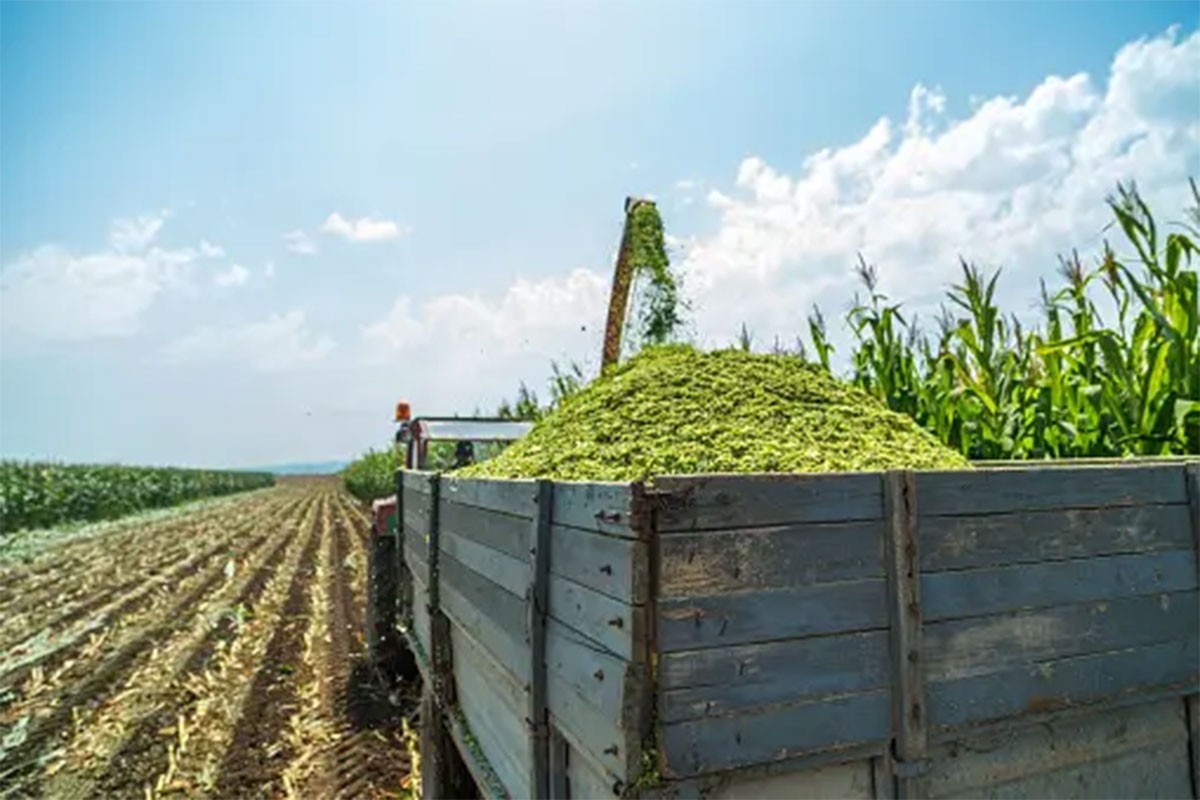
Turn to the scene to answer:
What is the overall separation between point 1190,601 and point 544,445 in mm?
2138

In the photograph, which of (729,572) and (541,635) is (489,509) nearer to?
(541,635)

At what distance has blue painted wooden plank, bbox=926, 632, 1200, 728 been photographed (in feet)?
5.77

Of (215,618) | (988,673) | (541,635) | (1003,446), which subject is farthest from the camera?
(215,618)

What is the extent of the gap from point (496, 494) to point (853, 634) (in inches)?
42.2

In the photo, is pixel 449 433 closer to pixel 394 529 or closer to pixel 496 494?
pixel 394 529

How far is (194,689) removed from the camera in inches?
258

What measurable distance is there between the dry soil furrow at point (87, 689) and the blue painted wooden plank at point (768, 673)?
5.21 m

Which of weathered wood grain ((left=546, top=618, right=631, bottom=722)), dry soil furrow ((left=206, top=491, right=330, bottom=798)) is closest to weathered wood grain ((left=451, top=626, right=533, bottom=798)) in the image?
weathered wood grain ((left=546, top=618, right=631, bottom=722))

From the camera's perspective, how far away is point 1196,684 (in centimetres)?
211

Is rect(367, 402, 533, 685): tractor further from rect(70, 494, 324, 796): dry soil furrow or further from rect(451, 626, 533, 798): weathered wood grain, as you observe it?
rect(451, 626, 533, 798): weathered wood grain

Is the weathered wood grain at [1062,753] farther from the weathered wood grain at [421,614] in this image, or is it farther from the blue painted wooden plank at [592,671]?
the weathered wood grain at [421,614]

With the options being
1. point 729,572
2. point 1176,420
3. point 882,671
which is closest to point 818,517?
point 729,572

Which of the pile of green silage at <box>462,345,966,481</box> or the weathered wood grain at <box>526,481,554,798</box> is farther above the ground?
the pile of green silage at <box>462,345,966,481</box>

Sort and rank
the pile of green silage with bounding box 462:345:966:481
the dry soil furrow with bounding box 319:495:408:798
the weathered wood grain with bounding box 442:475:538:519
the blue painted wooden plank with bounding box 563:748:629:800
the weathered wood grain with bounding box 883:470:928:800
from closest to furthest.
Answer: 1. the blue painted wooden plank with bounding box 563:748:629:800
2. the weathered wood grain with bounding box 883:470:928:800
3. the weathered wood grain with bounding box 442:475:538:519
4. the pile of green silage with bounding box 462:345:966:481
5. the dry soil furrow with bounding box 319:495:408:798
